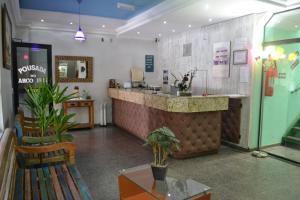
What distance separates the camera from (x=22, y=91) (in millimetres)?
6125

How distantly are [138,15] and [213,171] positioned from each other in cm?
407

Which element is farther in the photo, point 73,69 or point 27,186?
point 73,69

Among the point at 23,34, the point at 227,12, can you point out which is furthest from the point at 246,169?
the point at 23,34

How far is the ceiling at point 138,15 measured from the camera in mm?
4285

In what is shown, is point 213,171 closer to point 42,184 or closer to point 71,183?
point 71,183

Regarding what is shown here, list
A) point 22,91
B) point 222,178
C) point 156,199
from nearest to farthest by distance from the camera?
1. point 156,199
2. point 222,178
3. point 22,91

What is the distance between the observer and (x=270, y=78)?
16.2ft

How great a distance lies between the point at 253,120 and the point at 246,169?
1.33 meters

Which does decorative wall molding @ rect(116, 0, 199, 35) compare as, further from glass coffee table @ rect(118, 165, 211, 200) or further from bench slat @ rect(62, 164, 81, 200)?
bench slat @ rect(62, 164, 81, 200)

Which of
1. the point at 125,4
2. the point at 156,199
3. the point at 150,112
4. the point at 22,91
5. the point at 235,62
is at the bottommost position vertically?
the point at 156,199

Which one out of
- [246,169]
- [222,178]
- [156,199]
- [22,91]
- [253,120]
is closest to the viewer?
[156,199]

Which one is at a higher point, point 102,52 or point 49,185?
point 102,52

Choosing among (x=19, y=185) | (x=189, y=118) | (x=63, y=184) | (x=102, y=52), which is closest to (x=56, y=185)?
(x=63, y=184)

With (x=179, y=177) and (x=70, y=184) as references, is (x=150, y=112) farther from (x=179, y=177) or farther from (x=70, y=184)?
(x=70, y=184)
